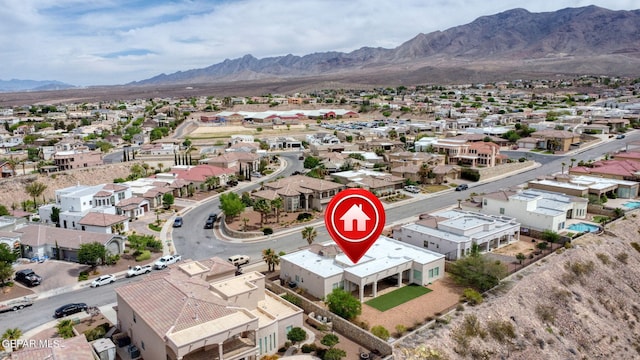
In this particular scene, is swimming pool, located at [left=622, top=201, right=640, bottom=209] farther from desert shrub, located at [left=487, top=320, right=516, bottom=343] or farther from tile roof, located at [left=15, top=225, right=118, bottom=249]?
tile roof, located at [left=15, top=225, right=118, bottom=249]

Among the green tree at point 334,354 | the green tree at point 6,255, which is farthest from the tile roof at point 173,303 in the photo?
the green tree at point 6,255

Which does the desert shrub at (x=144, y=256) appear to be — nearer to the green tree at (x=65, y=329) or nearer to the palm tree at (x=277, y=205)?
the green tree at (x=65, y=329)

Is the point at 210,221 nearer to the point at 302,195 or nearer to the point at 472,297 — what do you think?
the point at 302,195

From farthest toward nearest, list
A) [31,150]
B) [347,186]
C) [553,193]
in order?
[31,150], [347,186], [553,193]

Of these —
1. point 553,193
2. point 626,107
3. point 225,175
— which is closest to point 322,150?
point 225,175

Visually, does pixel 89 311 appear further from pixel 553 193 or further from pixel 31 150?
pixel 31 150

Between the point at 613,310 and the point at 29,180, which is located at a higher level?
the point at 29,180
